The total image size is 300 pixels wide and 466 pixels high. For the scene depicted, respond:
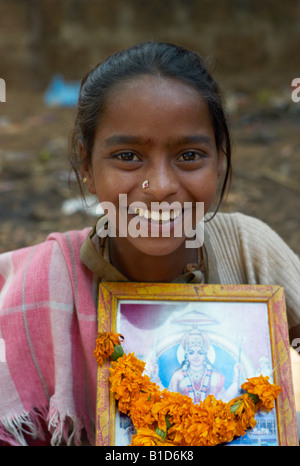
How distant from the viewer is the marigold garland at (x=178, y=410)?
1.55 m

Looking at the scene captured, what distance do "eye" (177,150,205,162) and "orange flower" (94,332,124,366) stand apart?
632 millimetres

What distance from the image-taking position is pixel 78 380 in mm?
2059

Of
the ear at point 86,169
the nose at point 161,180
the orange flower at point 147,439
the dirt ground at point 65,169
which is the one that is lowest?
the orange flower at point 147,439

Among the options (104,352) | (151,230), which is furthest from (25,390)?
(151,230)

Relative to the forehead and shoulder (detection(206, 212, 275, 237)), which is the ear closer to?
the forehead

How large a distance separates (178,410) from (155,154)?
807mm

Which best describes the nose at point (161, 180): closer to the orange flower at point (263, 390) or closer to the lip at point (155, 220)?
the lip at point (155, 220)

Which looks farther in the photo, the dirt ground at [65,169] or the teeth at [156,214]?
the dirt ground at [65,169]

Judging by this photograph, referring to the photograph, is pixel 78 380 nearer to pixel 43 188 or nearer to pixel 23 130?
pixel 43 188

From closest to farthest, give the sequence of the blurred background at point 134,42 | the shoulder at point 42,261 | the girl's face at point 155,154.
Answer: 1. the girl's face at point 155,154
2. the shoulder at point 42,261
3. the blurred background at point 134,42

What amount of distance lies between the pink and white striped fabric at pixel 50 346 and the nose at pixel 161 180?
54 centimetres

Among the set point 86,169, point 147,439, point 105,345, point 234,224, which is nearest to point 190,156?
point 86,169

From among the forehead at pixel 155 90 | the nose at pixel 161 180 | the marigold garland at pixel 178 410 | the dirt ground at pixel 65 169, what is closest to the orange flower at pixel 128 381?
the marigold garland at pixel 178 410

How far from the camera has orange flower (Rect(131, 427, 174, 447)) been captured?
5.04 ft
